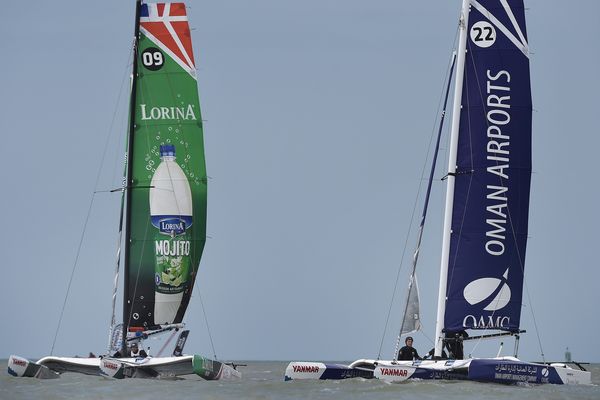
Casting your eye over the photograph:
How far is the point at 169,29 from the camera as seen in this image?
4244 cm

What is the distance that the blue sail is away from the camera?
38125 mm

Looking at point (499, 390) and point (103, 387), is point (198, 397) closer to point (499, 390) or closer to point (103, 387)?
point (103, 387)

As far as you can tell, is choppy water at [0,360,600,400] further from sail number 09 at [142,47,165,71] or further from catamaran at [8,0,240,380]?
sail number 09 at [142,47,165,71]

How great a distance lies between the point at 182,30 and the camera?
1679 inches

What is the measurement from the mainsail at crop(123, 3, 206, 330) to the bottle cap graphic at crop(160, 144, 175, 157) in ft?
0.09

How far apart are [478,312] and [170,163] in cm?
1009

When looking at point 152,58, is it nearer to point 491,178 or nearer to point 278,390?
point 491,178

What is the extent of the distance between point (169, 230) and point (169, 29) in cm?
583

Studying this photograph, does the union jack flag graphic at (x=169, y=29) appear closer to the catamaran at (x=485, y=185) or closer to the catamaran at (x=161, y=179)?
the catamaran at (x=161, y=179)

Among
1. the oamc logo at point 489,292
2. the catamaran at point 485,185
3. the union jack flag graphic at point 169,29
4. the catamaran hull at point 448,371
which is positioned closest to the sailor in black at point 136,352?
the catamaran hull at point 448,371

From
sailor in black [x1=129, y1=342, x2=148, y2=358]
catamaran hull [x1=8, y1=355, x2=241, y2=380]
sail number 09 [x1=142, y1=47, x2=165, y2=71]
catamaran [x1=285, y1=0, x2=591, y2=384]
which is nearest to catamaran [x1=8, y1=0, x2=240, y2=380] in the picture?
sail number 09 [x1=142, y1=47, x2=165, y2=71]

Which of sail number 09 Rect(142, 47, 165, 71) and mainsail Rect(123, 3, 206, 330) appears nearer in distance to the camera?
mainsail Rect(123, 3, 206, 330)

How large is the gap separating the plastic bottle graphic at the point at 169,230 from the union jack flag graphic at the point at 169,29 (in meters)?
2.63

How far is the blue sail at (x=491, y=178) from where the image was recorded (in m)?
38.1
